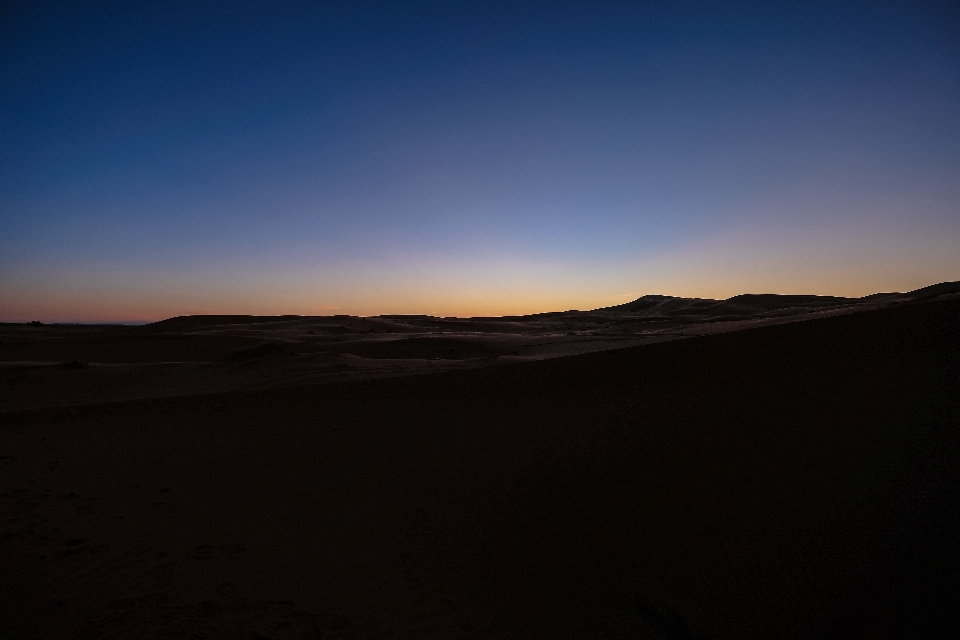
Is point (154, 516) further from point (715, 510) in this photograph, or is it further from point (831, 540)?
point (831, 540)

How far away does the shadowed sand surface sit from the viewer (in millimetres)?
3520

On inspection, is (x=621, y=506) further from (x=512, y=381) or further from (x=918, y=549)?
(x=512, y=381)

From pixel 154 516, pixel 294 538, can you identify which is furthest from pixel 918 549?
pixel 154 516

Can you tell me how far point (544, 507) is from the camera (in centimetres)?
491

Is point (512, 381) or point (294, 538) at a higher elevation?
point (512, 381)

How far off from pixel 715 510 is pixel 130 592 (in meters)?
4.86

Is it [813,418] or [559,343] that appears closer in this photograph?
[813,418]

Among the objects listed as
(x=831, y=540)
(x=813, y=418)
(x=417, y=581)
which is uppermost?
(x=813, y=418)

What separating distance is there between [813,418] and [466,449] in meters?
4.05

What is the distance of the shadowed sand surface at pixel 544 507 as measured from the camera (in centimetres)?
352

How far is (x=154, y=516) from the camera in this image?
5047mm

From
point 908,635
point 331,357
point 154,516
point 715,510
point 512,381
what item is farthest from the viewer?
point 331,357

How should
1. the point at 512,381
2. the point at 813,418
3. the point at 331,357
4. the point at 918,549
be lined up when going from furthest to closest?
the point at 331,357 < the point at 512,381 < the point at 813,418 < the point at 918,549

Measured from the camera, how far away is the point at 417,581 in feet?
13.1
